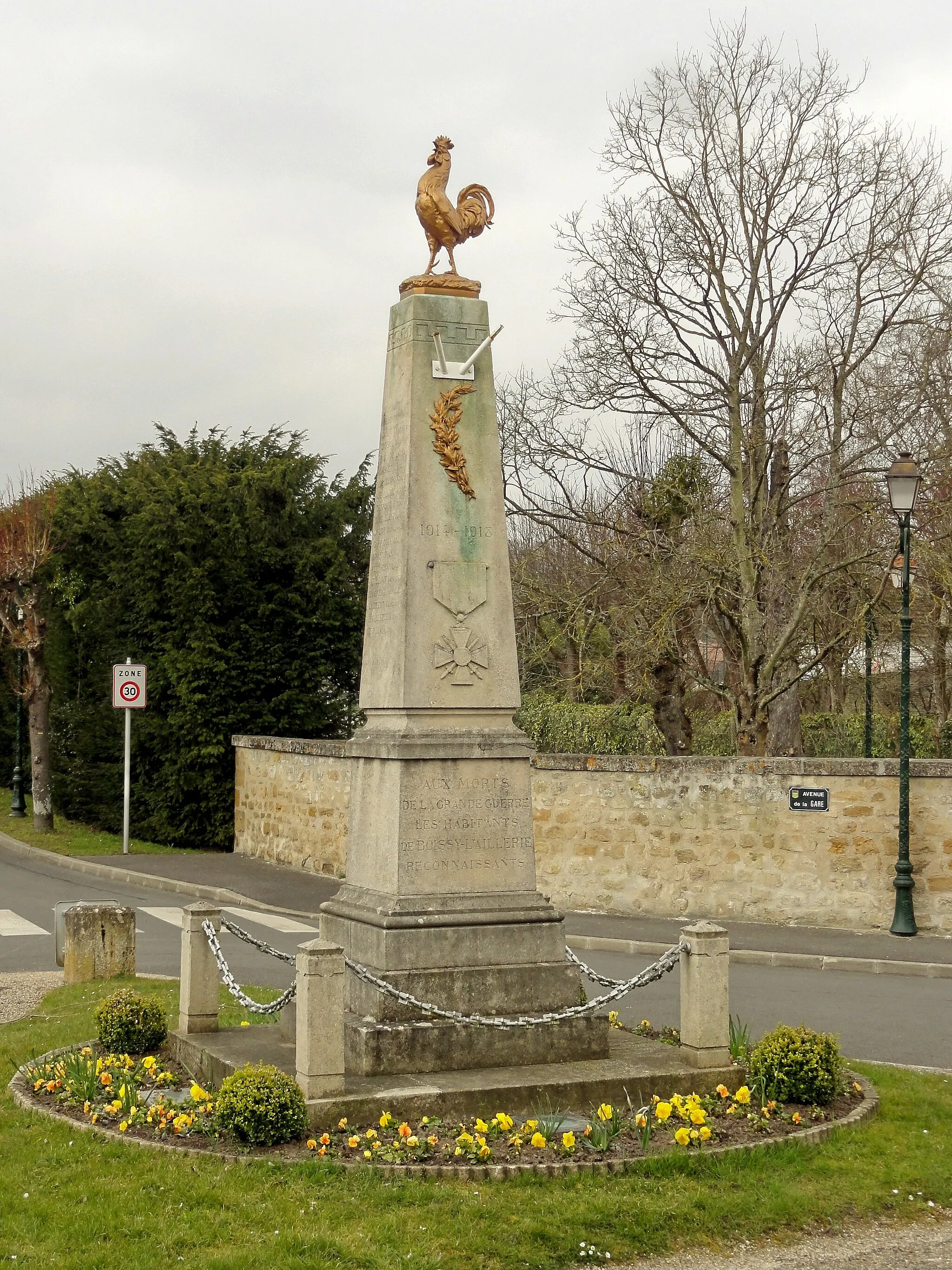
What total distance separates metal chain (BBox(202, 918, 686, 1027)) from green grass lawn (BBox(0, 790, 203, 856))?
1541cm

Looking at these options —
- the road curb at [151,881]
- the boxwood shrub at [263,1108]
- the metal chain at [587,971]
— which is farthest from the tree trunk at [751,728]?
the boxwood shrub at [263,1108]

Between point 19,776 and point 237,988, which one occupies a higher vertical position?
point 237,988

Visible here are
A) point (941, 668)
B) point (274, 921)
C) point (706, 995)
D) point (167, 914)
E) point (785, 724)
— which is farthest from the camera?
point (941, 668)

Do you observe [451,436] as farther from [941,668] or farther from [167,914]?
[941,668]

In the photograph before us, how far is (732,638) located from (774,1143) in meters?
14.9

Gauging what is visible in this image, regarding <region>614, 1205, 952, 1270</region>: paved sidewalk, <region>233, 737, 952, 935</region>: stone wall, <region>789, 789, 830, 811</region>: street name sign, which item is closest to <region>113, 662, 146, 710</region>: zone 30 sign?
<region>233, 737, 952, 935</region>: stone wall

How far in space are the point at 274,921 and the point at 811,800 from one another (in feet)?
21.1

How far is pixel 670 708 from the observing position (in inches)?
993

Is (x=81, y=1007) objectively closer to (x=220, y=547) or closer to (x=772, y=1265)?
(x=772, y=1265)

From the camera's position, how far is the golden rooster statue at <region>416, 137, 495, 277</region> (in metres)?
9.14

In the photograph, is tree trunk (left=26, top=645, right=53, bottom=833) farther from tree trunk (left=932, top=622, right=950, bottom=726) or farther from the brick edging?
the brick edging

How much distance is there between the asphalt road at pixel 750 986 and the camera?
33.6ft

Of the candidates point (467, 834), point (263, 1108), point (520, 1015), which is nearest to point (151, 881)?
point (467, 834)

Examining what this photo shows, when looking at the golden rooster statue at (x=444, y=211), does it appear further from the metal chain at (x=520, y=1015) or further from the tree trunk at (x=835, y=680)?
the tree trunk at (x=835, y=680)
